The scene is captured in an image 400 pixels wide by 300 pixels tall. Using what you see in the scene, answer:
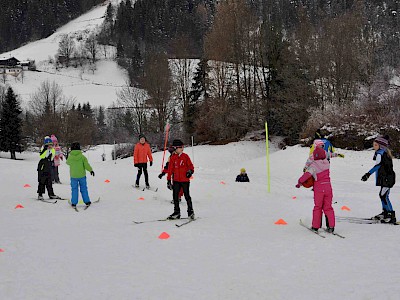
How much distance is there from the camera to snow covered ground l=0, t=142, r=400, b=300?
4348 mm

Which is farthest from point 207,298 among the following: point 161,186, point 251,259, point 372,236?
point 161,186

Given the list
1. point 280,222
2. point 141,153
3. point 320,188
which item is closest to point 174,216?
point 280,222

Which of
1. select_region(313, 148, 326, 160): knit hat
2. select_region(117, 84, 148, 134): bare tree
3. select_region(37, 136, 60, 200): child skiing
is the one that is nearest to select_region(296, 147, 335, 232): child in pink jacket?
select_region(313, 148, 326, 160): knit hat

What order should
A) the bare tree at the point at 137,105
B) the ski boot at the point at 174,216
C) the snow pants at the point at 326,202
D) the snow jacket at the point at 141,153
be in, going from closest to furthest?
the snow pants at the point at 326,202, the ski boot at the point at 174,216, the snow jacket at the point at 141,153, the bare tree at the point at 137,105

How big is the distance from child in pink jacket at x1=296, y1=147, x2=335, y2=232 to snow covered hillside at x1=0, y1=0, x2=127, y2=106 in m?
77.4

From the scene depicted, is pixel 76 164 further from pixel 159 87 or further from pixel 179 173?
pixel 159 87

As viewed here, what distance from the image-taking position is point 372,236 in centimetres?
668

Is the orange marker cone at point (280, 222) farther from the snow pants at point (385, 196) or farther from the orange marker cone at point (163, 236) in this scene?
the orange marker cone at point (163, 236)

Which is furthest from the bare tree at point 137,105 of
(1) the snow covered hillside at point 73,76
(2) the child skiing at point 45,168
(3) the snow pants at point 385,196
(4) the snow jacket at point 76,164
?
(1) the snow covered hillside at point 73,76

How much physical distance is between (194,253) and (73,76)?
98874 mm

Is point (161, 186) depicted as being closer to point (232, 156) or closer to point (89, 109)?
point (232, 156)

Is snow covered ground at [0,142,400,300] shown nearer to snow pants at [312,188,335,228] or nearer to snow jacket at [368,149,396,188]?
snow pants at [312,188,335,228]

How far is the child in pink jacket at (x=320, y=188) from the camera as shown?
680 cm

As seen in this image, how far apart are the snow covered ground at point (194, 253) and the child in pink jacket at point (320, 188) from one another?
0.37m
